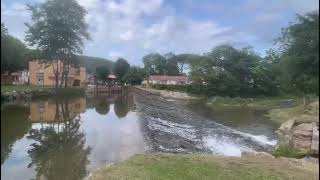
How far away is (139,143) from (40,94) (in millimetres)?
5752

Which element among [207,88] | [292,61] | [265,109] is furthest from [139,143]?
[207,88]

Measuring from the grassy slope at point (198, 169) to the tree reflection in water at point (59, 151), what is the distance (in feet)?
4.68

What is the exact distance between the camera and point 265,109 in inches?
1511

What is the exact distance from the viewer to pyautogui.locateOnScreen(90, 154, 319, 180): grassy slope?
330 inches

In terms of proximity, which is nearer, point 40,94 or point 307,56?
point 307,56

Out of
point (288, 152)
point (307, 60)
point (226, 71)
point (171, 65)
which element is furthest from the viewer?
point (171, 65)

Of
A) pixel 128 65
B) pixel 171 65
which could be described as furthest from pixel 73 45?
pixel 171 65

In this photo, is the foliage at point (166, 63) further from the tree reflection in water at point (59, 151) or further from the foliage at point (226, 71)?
the tree reflection in water at point (59, 151)

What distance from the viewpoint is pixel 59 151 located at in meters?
12.5

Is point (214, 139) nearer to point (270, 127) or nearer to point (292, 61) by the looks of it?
point (270, 127)

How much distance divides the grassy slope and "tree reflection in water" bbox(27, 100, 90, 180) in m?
1.43

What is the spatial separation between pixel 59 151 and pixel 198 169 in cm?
522

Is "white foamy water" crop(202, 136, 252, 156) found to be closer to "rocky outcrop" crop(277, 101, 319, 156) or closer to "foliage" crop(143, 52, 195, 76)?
"rocky outcrop" crop(277, 101, 319, 156)

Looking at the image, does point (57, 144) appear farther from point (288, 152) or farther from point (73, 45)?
point (73, 45)
